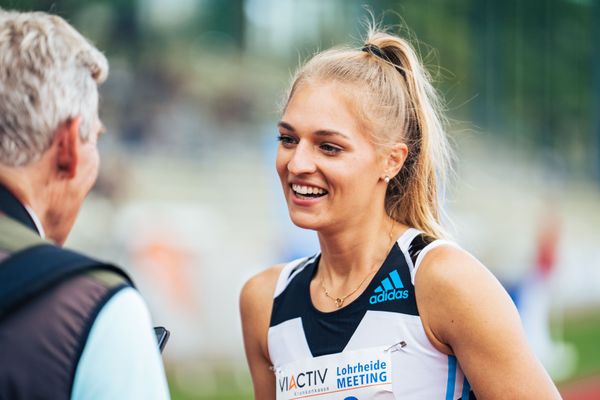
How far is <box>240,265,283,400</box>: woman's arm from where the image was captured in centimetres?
281

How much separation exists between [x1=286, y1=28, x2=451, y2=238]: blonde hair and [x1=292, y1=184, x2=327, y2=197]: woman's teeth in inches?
8.2

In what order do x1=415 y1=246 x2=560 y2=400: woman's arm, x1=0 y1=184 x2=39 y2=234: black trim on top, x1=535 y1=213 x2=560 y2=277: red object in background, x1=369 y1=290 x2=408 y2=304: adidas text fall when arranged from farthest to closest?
x1=535 y1=213 x2=560 y2=277: red object in background, x1=369 y1=290 x2=408 y2=304: adidas text, x1=415 y1=246 x2=560 y2=400: woman's arm, x1=0 y1=184 x2=39 y2=234: black trim on top

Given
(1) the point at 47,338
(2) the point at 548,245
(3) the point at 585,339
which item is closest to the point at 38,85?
(1) the point at 47,338

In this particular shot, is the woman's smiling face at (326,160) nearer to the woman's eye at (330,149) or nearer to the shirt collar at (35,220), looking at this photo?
the woman's eye at (330,149)

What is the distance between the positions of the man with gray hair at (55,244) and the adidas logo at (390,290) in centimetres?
98

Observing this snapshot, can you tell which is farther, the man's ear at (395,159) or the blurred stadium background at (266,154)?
the blurred stadium background at (266,154)

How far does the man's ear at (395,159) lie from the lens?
268 cm

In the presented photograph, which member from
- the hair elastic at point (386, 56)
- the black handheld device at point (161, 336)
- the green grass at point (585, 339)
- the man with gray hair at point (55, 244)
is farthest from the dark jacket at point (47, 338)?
the green grass at point (585, 339)

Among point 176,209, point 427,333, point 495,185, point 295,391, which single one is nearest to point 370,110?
point 427,333

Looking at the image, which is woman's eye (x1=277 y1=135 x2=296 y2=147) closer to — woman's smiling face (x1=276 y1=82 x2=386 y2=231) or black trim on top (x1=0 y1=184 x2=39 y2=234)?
woman's smiling face (x1=276 y1=82 x2=386 y2=231)

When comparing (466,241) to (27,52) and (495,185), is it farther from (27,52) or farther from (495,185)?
(27,52)

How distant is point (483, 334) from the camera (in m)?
2.36

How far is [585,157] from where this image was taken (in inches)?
703

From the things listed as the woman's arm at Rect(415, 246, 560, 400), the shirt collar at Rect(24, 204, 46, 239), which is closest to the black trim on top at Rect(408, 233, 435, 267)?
the woman's arm at Rect(415, 246, 560, 400)
